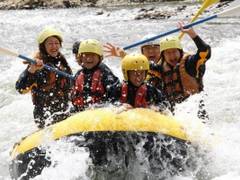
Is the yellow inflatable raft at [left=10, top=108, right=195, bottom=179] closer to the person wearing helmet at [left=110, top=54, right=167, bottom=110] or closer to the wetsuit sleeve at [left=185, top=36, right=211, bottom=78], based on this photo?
the person wearing helmet at [left=110, top=54, right=167, bottom=110]

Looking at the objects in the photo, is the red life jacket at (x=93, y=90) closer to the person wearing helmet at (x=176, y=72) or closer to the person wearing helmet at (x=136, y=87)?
the person wearing helmet at (x=136, y=87)

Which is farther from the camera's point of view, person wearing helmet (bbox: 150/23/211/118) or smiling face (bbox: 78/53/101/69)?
person wearing helmet (bbox: 150/23/211/118)

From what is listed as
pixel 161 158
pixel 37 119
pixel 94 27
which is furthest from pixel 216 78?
pixel 94 27

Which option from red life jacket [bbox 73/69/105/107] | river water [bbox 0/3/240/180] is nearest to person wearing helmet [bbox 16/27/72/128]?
red life jacket [bbox 73/69/105/107]

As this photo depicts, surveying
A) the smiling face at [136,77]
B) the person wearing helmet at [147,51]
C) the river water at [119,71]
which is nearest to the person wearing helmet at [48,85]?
the person wearing helmet at [147,51]

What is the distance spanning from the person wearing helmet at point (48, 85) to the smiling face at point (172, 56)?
3.75 feet

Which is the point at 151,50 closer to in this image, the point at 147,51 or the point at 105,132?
the point at 147,51

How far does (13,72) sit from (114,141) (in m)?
7.62

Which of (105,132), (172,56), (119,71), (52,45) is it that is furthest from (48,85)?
(119,71)

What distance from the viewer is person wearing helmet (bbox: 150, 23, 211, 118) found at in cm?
585

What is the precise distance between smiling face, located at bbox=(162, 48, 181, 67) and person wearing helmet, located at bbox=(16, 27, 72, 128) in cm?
114

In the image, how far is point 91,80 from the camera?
5352mm

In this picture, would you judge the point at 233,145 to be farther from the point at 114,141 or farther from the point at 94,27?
the point at 94,27

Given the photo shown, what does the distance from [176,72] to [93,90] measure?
1076mm
